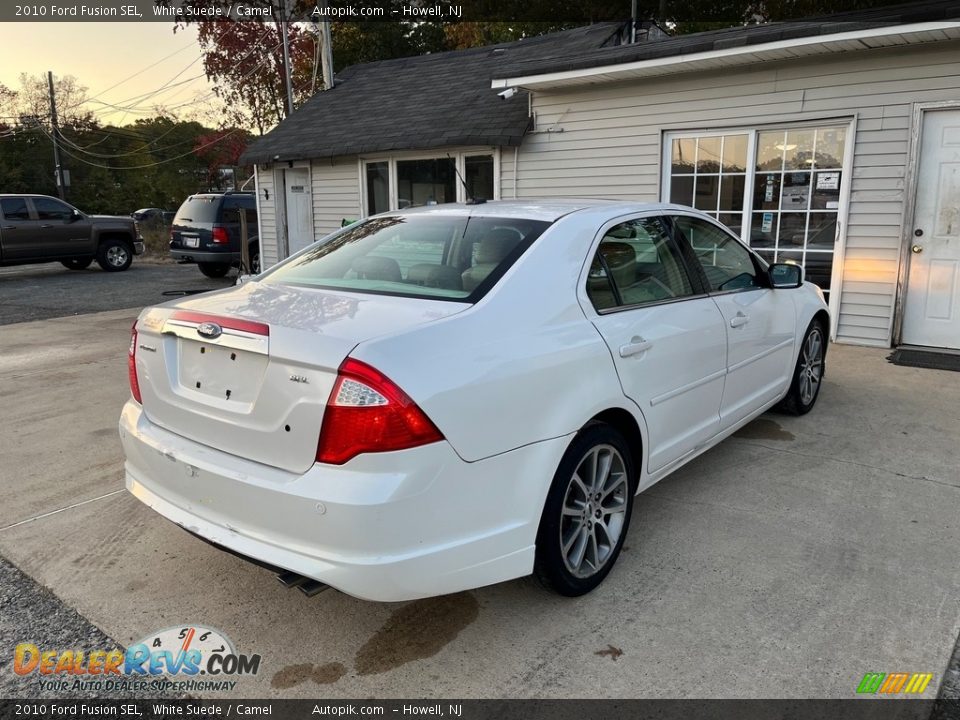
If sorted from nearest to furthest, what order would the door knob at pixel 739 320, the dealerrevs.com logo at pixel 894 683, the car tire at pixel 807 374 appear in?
the dealerrevs.com logo at pixel 894 683 < the door knob at pixel 739 320 < the car tire at pixel 807 374

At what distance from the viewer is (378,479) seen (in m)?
2.14

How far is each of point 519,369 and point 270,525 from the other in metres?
0.97

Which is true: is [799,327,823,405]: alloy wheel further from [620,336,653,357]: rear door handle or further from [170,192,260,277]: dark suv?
[170,192,260,277]: dark suv

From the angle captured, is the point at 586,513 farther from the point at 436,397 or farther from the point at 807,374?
the point at 807,374

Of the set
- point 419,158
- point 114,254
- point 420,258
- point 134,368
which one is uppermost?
point 419,158

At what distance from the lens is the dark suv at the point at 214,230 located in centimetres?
1423

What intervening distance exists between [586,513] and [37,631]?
2118 mm

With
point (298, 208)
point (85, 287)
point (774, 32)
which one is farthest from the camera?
point (85, 287)

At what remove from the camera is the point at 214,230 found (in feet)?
46.6

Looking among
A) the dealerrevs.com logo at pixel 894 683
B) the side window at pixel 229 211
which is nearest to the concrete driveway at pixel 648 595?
the dealerrevs.com logo at pixel 894 683

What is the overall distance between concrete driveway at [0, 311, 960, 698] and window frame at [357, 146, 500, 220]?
6.58 meters

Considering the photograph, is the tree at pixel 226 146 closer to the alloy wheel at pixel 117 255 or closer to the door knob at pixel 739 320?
the alloy wheel at pixel 117 255

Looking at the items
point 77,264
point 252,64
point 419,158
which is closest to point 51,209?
point 77,264

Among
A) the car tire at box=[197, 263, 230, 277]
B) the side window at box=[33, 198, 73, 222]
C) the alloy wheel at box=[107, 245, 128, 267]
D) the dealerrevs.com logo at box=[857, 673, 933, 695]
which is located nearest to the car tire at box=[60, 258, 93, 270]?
the alloy wheel at box=[107, 245, 128, 267]
